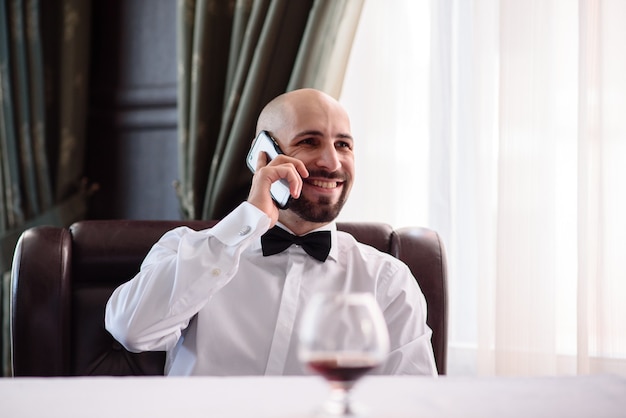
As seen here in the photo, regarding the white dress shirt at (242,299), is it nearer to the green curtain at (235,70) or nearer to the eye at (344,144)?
the eye at (344,144)

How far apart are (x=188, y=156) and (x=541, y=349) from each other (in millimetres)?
1318

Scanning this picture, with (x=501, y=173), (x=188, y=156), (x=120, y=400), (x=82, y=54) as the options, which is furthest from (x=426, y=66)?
(x=120, y=400)

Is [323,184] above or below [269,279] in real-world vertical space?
above

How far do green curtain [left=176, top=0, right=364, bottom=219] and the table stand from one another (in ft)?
4.93

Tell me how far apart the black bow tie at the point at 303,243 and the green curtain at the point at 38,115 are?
131cm

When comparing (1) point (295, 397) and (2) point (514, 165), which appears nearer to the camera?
(1) point (295, 397)

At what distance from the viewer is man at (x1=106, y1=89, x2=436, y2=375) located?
1.74 meters

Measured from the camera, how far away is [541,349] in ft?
7.05

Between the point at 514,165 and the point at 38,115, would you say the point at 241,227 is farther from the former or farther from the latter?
the point at 38,115

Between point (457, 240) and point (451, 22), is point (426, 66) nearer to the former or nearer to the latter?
point (451, 22)

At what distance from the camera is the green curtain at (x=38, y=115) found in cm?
296

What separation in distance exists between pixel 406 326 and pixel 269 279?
0.37 meters

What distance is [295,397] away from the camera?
97 centimetres

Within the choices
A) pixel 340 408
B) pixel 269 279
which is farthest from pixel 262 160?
pixel 340 408
